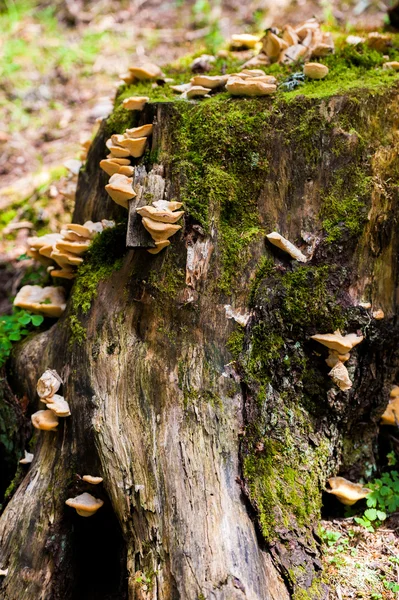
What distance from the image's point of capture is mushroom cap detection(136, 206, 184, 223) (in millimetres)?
3615

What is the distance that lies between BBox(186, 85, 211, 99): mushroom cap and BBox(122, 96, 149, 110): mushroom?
0.41 meters

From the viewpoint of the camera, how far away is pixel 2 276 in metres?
7.98

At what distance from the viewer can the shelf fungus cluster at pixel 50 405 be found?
12.8ft

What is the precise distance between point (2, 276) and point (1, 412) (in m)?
3.62

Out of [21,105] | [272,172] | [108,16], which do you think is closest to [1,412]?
[272,172]

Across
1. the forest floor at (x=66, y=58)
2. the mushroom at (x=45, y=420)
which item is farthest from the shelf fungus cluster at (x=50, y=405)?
the forest floor at (x=66, y=58)

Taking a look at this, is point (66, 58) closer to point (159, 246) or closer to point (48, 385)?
point (159, 246)

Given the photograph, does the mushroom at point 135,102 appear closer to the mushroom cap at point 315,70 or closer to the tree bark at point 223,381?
the tree bark at point 223,381

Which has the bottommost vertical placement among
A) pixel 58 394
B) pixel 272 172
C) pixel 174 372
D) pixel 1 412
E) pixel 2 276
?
pixel 2 276

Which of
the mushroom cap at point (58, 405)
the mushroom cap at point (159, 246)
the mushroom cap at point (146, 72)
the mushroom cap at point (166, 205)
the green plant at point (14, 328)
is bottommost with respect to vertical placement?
the green plant at point (14, 328)

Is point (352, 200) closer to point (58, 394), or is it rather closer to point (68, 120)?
point (58, 394)

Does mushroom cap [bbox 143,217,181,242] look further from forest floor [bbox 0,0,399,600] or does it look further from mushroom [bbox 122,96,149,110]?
forest floor [bbox 0,0,399,600]

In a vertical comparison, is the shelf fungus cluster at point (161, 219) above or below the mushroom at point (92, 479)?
above

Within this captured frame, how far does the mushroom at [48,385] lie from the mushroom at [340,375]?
7.24 ft
